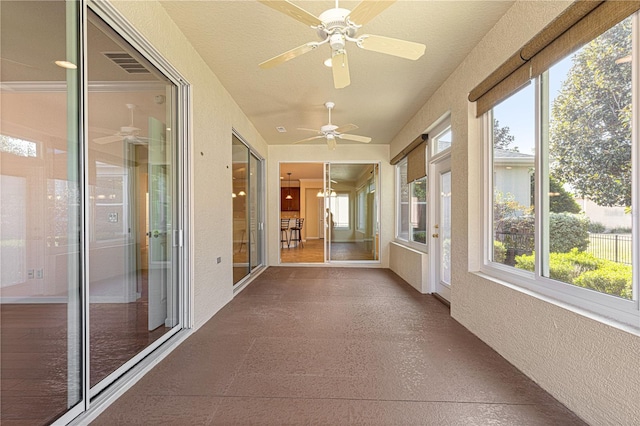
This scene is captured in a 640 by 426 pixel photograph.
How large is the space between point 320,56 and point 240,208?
2835 mm

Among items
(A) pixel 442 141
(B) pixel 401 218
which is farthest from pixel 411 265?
(A) pixel 442 141

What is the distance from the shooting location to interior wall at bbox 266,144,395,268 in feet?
22.2

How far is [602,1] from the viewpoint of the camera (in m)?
1.65

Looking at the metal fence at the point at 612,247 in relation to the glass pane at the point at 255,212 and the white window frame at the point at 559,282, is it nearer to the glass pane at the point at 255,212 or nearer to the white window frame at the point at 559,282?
the white window frame at the point at 559,282

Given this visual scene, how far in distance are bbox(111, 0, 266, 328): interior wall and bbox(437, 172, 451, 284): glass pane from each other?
305 centimetres

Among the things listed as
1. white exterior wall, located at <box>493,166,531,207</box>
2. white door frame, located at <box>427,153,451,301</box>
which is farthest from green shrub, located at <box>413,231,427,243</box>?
white exterior wall, located at <box>493,166,531,207</box>

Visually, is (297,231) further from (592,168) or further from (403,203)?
(592,168)

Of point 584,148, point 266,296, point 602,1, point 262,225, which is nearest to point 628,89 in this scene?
point 584,148

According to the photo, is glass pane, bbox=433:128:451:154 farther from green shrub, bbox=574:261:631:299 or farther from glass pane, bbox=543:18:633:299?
green shrub, bbox=574:261:631:299

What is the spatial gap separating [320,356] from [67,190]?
83.6 inches

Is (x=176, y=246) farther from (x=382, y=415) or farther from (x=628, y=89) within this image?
(x=628, y=89)

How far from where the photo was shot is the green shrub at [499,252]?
9.07ft

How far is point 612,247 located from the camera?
1718 mm

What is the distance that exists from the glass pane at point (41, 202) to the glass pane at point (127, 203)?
20cm
